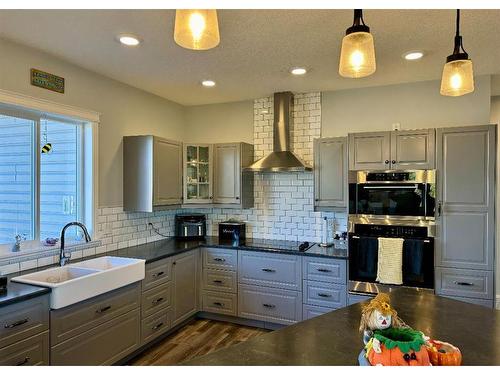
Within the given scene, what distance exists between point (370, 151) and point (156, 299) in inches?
98.9

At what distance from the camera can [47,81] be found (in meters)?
3.12

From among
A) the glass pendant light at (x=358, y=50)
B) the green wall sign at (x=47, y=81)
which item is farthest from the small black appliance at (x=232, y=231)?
the glass pendant light at (x=358, y=50)

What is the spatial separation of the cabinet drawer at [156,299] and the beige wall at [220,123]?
82.7 inches

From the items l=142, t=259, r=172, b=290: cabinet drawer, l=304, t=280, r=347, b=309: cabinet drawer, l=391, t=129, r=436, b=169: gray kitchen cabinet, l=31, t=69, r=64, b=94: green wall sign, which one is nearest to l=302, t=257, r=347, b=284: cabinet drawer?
l=304, t=280, r=347, b=309: cabinet drawer

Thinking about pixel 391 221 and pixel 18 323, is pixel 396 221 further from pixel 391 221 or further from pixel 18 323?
pixel 18 323

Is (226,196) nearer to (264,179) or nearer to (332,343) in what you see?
(264,179)

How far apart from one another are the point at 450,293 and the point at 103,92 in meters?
3.83

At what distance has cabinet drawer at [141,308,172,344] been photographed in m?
3.39

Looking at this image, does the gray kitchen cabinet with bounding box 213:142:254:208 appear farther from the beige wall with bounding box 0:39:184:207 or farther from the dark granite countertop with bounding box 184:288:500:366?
the dark granite countertop with bounding box 184:288:500:366

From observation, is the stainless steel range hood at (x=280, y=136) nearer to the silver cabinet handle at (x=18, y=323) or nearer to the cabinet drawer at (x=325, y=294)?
the cabinet drawer at (x=325, y=294)

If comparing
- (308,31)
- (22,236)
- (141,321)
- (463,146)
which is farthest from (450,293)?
(22,236)

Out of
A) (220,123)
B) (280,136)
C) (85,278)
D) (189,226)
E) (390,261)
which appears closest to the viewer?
(85,278)

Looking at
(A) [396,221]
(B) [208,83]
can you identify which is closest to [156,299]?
(B) [208,83]

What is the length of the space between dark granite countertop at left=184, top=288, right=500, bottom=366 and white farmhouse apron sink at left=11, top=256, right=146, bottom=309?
5.19 ft
